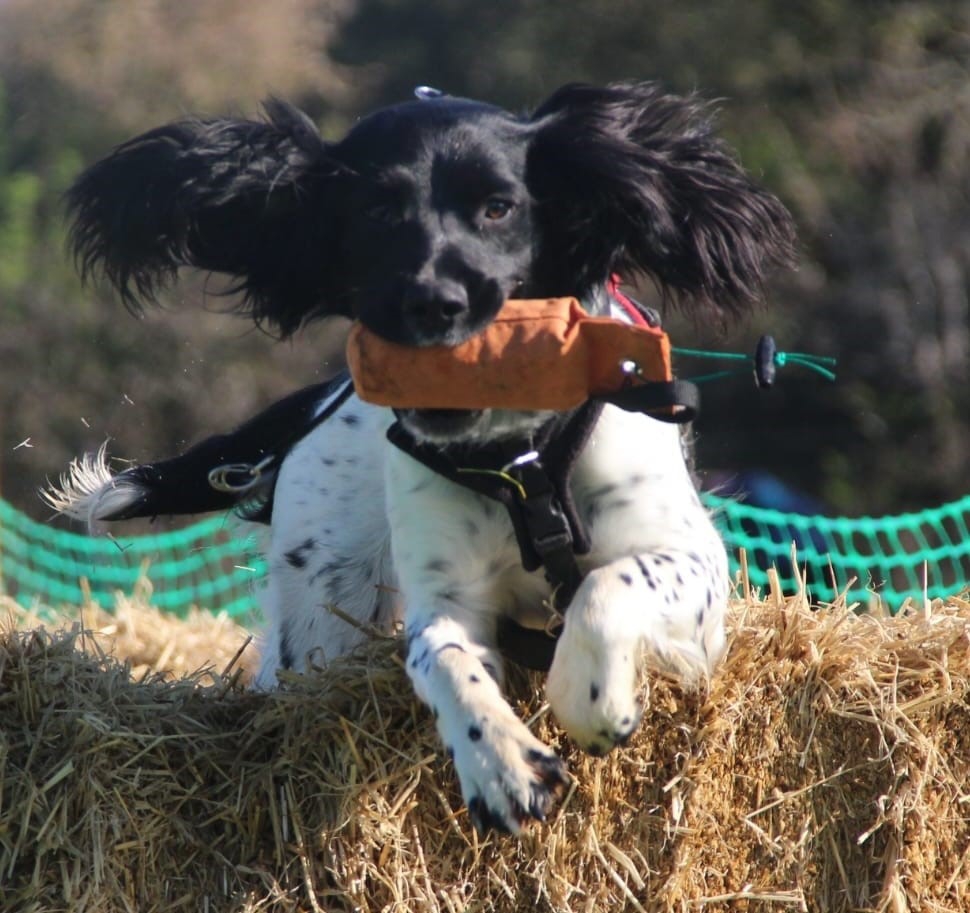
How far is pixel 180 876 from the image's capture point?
2.92m

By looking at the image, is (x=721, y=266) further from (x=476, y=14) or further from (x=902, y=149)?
(x=476, y=14)

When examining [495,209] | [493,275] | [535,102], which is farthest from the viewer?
[535,102]

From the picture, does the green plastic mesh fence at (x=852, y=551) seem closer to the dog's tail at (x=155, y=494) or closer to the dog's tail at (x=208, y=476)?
the dog's tail at (x=208, y=476)

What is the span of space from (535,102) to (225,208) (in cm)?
759

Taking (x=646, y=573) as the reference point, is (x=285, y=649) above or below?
below

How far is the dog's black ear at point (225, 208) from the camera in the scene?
3.37 meters

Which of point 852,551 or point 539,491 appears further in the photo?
point 852,551

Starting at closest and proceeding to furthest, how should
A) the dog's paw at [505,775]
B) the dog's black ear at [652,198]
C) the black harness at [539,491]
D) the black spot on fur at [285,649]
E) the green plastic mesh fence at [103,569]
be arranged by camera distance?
the dog's paw at [505,775] → the black harness at [539,491] → the dog's black ear at [652,198] → the black spot on fur at [285,649] → the green plastic mesh fence at [103,569]

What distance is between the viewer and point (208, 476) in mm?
4207

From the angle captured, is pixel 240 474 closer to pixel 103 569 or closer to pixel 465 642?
pixel 465 642

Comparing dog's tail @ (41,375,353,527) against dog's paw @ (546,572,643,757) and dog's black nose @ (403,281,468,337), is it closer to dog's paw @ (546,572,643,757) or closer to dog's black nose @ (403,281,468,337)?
dog's black nose @ (403,281,468,337)

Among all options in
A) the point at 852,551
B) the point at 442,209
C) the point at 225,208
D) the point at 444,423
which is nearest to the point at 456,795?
the point at 444,423

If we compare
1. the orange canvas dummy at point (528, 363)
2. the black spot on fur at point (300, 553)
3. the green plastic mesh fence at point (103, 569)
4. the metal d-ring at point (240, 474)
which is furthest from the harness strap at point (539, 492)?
the green plastic mesh fence at point (103, 569)

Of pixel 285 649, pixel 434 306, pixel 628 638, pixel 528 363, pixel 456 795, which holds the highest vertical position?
pixel 434 306
